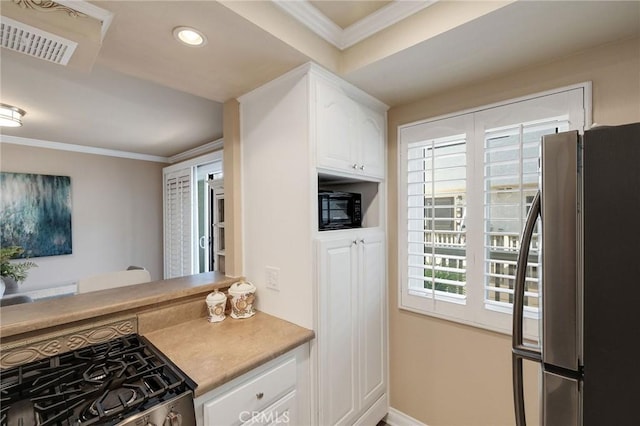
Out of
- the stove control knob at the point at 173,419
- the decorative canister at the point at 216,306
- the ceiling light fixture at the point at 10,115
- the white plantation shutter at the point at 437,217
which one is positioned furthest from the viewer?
the ceiling light fixture at the point at 10,115

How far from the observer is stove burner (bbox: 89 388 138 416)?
91cm

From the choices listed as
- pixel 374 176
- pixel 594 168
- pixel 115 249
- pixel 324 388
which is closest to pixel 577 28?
pixel 594 168

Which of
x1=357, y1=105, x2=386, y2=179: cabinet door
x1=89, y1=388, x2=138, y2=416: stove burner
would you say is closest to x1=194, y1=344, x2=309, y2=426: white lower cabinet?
x1=89, y1=388, x2=138, y2=416: stove burner

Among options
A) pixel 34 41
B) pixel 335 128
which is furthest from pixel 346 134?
pixel 34 41

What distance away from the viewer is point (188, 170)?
13.6ft

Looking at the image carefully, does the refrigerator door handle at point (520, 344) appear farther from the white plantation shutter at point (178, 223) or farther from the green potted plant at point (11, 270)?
the green potted plant at point (11, 270)

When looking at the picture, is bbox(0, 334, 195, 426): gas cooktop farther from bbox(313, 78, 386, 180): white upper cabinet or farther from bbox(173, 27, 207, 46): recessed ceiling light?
bbox(173, 27, 207, 46): recessed ceiling light

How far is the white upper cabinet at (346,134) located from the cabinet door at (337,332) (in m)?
0.46

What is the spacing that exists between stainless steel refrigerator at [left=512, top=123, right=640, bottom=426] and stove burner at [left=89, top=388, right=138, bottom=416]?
124 centimetres

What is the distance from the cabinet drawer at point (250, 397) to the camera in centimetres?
111

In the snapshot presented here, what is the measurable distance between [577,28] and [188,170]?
4.20 m

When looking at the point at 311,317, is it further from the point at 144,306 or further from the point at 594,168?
the point at 594,168

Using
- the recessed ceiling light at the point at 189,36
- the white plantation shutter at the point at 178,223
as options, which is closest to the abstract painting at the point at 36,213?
the white plantation shutter at the point at 178,223

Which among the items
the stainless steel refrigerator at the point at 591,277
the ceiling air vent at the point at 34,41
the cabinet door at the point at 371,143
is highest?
the ceiling air vent at the point at 34,41
